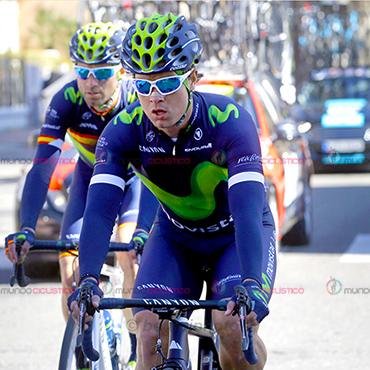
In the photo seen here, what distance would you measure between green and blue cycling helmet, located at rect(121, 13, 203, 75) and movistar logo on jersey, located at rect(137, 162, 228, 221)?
0.51m

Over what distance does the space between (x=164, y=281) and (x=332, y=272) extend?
490 centimetres

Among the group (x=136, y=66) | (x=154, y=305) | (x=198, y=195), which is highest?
(x=136, y=66)

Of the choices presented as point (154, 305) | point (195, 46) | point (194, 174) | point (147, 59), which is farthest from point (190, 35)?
point (154, 305)

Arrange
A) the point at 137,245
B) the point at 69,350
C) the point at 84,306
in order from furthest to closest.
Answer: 1. the point at 137,245
2. the point at 69,350
3. the point at 84,306

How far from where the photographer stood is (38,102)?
34438 mm

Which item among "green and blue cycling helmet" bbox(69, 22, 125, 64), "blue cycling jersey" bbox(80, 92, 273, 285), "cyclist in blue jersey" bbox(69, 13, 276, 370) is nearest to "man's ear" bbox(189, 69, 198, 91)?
"cyclist in blue jersey" bbox(69, 13, 276, 370)

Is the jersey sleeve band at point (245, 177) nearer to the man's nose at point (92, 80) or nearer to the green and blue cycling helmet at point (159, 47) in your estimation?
the green and blue cycling helmet at point (159, 47)

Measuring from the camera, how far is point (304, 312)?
22.2ft

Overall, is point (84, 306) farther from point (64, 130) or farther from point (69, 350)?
point (64, 130)

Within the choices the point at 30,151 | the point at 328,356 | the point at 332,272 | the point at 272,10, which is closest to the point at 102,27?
the point at 328,356

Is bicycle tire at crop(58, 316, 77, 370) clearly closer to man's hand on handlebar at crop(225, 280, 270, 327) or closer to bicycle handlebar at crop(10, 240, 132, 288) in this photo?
bicycle handlebar at crop(10, 240, 132, 288)

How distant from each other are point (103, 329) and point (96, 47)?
1.61 m

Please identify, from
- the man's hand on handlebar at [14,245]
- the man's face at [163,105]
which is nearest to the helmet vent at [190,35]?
the man's face at [163,105]

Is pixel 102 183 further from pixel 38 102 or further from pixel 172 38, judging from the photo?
pixel 38 102
